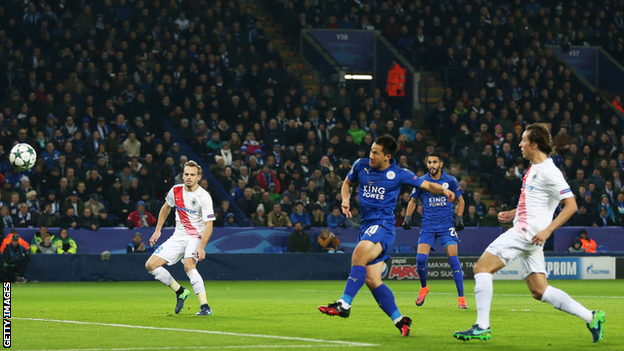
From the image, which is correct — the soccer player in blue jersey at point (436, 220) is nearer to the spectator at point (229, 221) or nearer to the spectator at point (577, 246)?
the spectator at point (229, 221)

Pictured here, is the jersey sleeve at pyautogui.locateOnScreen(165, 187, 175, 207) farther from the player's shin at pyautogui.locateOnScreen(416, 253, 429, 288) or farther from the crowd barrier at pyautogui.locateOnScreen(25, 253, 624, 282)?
the crowd barrier at pyautogui.locateOnScreen(25, 253, 624, 282)

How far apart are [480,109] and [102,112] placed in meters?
12.5

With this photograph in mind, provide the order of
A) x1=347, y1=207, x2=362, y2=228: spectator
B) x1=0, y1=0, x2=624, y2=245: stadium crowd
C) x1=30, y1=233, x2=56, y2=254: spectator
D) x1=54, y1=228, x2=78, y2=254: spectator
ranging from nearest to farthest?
1. x1=30, y1=233, x2=56, y2=254: spectator
2. x1=54, y1=228, x2=78, y2=254: spectator
3. x1=0, y1=0, x2=624, y2=245: stadium crowd
4. x1=347, y1=207, x2=362, y2=228: spectator

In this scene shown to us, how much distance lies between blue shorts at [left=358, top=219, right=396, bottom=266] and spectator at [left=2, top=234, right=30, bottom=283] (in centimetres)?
1454

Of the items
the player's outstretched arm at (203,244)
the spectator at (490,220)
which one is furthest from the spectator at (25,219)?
the spectator at (490,220)

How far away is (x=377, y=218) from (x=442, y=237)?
5.18 m

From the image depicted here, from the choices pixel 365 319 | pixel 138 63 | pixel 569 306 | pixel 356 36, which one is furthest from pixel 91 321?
pixel 356 36

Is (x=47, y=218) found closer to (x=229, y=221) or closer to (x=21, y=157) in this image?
(x=229, y=221)

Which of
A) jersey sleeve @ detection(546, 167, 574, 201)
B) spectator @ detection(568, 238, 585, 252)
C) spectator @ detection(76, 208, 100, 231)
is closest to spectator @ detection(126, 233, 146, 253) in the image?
spectator @ detection(76, 208, 100, 231)

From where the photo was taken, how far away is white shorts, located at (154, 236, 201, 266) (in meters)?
12.4

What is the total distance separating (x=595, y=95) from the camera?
33125mm

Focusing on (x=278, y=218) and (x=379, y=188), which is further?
(x=278, y=218)

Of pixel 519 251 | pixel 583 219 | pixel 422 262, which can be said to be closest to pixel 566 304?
pixel 519 251

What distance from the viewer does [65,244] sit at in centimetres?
2294
